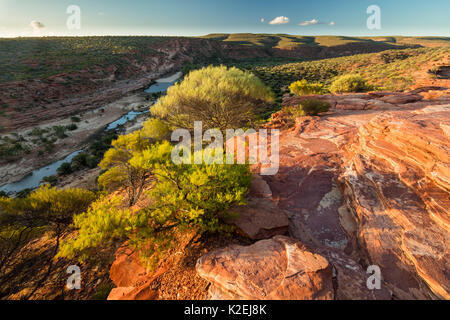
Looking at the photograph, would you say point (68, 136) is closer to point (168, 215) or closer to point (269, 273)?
point (168, 215)

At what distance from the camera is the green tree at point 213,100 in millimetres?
12297

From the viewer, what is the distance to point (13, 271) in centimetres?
554

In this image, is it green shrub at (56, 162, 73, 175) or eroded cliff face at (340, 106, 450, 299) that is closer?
eroded cliff face at (340, 106, 450, 299)

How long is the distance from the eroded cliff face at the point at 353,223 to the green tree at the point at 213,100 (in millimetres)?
6928

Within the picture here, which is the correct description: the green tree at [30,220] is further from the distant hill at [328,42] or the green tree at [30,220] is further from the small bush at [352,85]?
the distant hill at [328,42]

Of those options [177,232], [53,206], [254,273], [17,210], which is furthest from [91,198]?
[254,273]

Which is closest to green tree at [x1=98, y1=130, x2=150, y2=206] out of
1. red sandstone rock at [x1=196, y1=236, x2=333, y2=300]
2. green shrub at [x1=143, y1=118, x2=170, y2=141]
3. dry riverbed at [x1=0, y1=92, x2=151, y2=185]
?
green shrub at [x1=143, y1=118, x2=170, y2=141]

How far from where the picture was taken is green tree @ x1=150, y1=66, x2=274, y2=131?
484 inches

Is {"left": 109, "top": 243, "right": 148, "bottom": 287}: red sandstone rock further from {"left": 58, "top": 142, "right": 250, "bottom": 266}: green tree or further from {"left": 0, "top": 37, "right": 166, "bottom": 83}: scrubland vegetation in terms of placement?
{"left": 0, "top": 37, "right": 166, "bottom": 83}: scrubland vegetation

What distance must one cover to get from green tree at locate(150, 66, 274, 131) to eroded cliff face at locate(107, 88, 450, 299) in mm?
6928

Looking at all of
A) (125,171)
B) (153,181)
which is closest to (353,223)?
(153,181)

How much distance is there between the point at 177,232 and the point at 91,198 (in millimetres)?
4665

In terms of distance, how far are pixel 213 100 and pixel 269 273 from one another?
1088 cm

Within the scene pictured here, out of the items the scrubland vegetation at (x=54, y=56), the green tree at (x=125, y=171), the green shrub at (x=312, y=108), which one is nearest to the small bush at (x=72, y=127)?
the green tree at (x=125, y=171)
